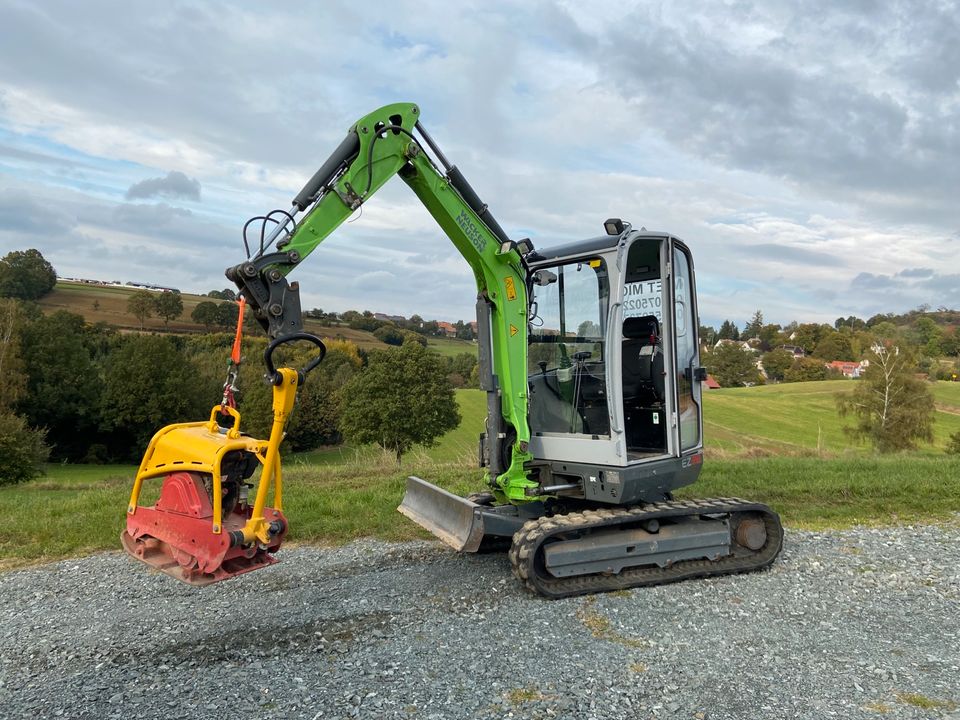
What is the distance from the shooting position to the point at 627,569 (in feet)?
21.0

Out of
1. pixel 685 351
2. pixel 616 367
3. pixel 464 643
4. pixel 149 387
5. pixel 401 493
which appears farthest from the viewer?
pixel 149 387

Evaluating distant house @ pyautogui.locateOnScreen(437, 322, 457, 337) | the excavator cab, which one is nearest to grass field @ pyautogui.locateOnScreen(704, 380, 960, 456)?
distant house @ pyautogui.locateOnScreen(437, 322, 457, 337)

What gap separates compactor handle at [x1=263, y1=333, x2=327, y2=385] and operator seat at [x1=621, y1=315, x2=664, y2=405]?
122 inches

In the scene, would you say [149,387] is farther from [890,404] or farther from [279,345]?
[890,404]

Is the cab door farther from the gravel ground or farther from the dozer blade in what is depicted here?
the dozer blade

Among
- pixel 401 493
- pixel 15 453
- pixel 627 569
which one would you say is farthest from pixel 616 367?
pixel 15 453

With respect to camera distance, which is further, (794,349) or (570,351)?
(794,349)

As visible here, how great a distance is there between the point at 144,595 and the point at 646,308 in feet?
17.0

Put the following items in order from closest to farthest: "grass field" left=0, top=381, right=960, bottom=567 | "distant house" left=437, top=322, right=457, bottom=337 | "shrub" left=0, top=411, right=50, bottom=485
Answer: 1. "grass field" left=0, top=381, right=960, bottom=567
2. "distant house" left=437, top=322, right=457, bottom=337
3. "shrub" left=0, top=411, right=50, bottom=485

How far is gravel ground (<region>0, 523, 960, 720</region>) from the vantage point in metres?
4.09

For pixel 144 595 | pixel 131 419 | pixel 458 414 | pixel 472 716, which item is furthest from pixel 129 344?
pixel 472 716

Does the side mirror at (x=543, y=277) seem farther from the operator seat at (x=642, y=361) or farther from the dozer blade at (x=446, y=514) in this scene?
the dozer blade at (x=446, y=514)

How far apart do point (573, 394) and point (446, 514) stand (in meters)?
1.69

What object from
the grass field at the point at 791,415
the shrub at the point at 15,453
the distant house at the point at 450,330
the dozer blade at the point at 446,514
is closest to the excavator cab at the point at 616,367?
the dozer blade at the point at 446,514
